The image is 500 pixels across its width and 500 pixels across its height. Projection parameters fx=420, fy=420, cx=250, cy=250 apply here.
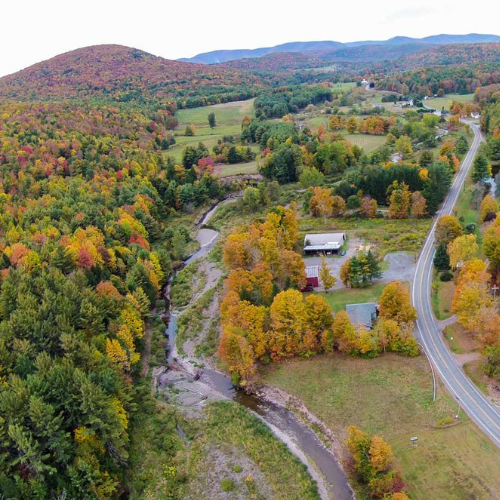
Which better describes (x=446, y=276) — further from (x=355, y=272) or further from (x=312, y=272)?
(x=312, y=272)

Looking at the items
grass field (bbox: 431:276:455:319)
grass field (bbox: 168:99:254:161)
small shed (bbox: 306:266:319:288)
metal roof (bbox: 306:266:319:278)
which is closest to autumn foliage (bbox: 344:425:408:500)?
grass field (bbox: 431:276:455:319)

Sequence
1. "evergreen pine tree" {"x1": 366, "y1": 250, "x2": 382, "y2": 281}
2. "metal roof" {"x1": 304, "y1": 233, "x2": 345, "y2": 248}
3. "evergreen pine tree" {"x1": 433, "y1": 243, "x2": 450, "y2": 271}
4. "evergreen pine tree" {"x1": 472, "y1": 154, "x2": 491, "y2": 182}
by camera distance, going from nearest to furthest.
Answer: "evergreen pine tree" {"x1": 366, "y1": 250, "x2": 382, "y2": 281}, "evergreen pine tree" {"x1": 433, "y1": 243, "x2": 450, "y2": 271}, "metal roof" {"x1": 304, "y1": 233, "x2": 345, "y2": 248}, "evergreen pine tree" {"x1": 472, "y1": 154, "x2": 491, "y2": 182}

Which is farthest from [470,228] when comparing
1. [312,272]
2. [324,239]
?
[312,272]

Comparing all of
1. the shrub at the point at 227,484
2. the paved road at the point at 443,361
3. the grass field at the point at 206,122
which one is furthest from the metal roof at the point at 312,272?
the grass field at the point at 206,122

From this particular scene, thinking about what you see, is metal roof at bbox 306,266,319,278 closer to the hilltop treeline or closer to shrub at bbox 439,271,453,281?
shrub at bbox 439,271,453,281

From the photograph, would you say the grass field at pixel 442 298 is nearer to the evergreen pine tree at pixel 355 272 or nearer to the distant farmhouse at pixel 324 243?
the evergreen pine tree at pixel 355 272

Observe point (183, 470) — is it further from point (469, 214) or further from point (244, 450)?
point (469, 214)
